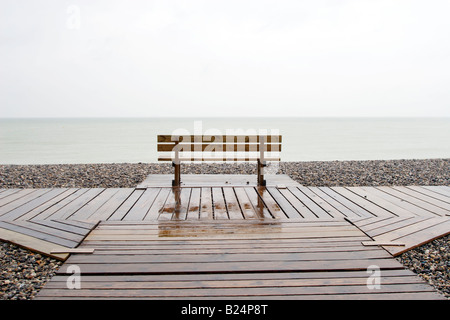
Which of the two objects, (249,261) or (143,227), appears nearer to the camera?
(249,261)

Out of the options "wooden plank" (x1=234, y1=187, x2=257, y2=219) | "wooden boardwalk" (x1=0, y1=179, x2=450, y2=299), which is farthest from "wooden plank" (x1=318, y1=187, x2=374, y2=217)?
"wooden plank" (x1=234, y1=187, x2=257, y2=219)

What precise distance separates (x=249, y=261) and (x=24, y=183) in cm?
592

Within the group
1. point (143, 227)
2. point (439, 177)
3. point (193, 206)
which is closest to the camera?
point (143, 227)

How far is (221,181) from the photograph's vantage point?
630cm

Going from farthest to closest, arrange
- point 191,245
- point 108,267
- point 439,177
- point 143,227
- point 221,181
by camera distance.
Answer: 1. point 439,177
2. point 221,181
3. point 143,227
4. point 191,245
5. point 108,267

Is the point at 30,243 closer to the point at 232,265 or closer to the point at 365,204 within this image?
the point at 232,265

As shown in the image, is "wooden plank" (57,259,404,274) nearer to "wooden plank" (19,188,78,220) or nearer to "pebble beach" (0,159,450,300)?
"pebble beach" (0,159,450,300)

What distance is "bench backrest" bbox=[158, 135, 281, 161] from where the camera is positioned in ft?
19.0

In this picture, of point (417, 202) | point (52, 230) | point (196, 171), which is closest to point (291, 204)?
point (417, 202)
